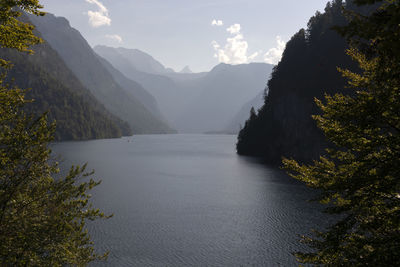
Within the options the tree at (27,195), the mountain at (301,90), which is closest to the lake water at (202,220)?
the tree at (27,195)

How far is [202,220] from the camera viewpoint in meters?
47.6

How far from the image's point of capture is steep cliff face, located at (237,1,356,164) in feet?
343

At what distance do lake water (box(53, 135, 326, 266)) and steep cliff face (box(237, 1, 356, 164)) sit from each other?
3126 cm

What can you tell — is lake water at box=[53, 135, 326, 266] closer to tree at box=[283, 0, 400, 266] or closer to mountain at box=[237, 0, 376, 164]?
tree at box=[283, 0, 400, 266]

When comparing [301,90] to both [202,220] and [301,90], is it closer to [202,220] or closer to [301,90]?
[301,90]

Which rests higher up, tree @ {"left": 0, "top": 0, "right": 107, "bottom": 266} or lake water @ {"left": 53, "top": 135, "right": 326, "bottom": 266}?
tree @ {"left": 0, "top": 0, "right": 107, "bottom": 266}

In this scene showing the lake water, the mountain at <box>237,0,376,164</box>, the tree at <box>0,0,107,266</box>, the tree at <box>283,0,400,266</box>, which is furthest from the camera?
the mountain at <box>237,0,376,164</box>

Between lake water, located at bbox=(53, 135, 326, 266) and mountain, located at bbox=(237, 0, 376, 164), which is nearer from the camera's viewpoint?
lake water, located at bbox=(53, 135, 326, 266)

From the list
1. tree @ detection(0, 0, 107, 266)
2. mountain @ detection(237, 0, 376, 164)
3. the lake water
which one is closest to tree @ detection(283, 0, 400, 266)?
tree @ detection(0, 0, 107, 266)

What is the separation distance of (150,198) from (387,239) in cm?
5444

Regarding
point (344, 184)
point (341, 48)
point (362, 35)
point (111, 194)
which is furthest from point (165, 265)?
point (341, 48)

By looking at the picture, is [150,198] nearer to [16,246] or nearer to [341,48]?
[16,246]

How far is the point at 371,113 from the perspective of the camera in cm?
1029

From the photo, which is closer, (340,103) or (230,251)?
(340,103)
